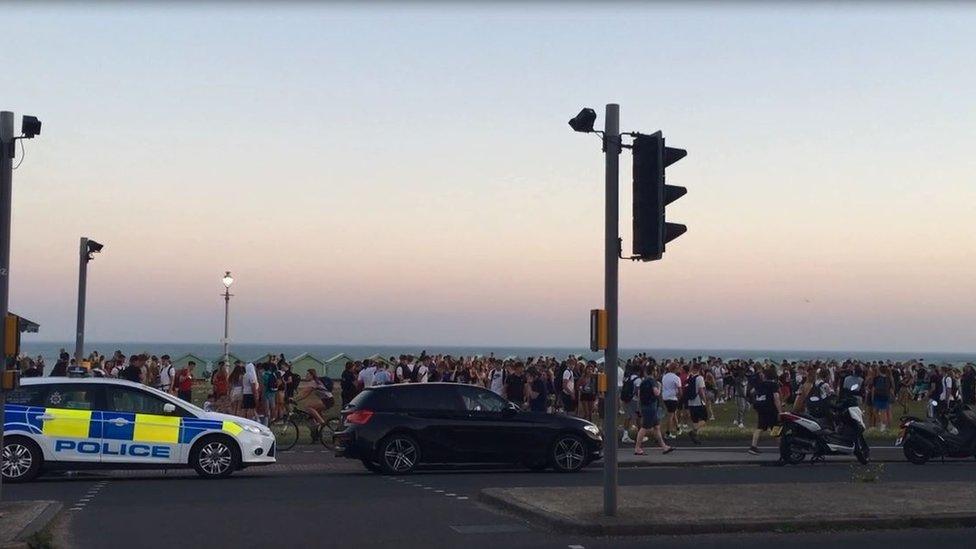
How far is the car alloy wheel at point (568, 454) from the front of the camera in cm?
2062

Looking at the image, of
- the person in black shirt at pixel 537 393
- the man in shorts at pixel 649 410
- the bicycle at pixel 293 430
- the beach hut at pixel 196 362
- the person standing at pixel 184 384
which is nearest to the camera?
the man in shorts at pixel 649 410

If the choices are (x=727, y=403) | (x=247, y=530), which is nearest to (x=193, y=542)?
(x=247, y=530)

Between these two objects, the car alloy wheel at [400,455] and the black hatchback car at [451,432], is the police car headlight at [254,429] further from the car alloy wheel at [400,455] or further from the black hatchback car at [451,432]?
the car alloy wheel at [400,455]

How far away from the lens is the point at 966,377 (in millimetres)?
30750

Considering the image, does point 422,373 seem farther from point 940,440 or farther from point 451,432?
point 940,440

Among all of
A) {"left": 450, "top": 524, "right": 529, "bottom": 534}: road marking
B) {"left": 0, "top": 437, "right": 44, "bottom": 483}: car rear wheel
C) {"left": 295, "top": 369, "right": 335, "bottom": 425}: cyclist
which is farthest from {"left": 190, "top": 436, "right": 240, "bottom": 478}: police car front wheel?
{"left": 450, "top": 524, "right": 529, "bottom": 534}: road marking

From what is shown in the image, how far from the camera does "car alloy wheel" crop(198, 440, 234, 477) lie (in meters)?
19.0

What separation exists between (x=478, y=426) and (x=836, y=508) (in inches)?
301

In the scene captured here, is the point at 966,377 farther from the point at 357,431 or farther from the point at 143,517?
the point at 143,517

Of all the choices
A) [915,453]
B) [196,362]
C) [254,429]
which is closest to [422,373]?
[254,429]

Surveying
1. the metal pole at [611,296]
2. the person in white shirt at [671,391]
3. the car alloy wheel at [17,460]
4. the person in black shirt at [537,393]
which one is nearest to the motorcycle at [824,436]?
the person in white shirt at [671,391]

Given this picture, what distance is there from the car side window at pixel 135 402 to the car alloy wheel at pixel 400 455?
3.34m

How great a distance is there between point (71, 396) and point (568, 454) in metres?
7.90

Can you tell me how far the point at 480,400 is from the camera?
821 inches
